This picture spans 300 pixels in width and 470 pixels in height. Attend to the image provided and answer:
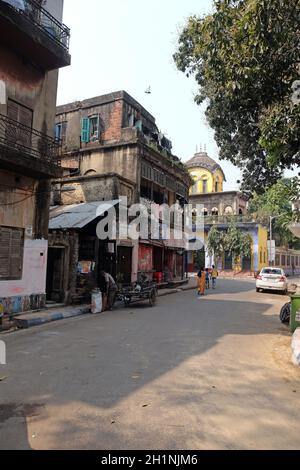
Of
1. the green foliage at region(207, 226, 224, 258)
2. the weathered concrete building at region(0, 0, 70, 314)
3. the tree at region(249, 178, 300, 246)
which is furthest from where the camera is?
the green foliage at region(207, 226, 224, 258)

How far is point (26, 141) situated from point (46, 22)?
4593 millimetres

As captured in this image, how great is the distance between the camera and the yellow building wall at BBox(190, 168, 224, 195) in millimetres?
48188

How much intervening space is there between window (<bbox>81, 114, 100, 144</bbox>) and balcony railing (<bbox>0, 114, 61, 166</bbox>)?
8379mm

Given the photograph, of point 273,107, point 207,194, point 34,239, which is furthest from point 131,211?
point 207,194

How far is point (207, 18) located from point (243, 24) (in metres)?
1.28

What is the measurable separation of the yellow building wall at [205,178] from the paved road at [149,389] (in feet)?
128

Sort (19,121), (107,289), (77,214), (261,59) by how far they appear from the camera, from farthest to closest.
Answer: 1. (77,214)
2. (107,289)
3. (19,121)
4. (261,59)

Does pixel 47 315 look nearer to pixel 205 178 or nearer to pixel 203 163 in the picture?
pixel 205 178

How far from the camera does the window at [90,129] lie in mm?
21766

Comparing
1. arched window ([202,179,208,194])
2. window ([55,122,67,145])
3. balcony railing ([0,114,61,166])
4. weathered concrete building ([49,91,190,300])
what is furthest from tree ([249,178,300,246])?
window ([55,122,67,145])

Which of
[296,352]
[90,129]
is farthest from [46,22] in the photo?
[296,352]

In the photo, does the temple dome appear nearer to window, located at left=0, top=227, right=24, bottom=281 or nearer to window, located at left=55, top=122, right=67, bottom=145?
window, located at left=55, top=122, right=67, bottom=145

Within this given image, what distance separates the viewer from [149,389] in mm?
5508

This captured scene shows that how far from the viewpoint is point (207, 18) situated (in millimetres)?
8164
